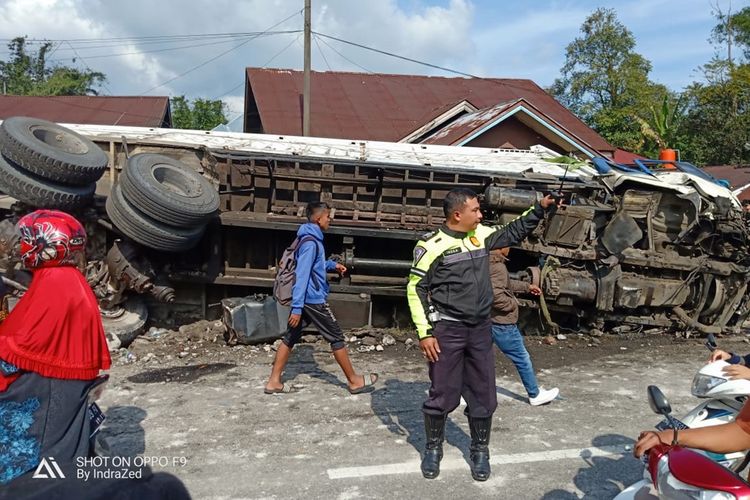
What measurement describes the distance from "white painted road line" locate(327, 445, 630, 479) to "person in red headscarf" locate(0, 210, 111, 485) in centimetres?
180

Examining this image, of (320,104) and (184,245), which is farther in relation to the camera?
(320,104)

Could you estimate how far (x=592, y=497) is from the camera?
3770 mm

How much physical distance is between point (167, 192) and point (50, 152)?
4.39 ft

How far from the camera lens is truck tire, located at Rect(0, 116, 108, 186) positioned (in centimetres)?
681

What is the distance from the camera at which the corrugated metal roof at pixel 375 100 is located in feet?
55.1

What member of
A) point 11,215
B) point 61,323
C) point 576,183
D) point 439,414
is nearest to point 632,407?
point 439,414

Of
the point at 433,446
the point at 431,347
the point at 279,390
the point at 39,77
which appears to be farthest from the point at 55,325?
the point at 39,77

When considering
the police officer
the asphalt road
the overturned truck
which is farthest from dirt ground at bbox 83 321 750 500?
the overturned truck

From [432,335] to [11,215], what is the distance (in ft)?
20.0

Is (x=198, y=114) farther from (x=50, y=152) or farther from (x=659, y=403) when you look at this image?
(x=659, y=403)

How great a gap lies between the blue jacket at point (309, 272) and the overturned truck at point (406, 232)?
2331 millimetres

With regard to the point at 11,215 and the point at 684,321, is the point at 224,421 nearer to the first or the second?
the point at 11,215

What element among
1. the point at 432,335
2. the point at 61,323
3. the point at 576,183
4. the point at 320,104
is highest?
the point at 320,104

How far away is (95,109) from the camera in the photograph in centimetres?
1992
